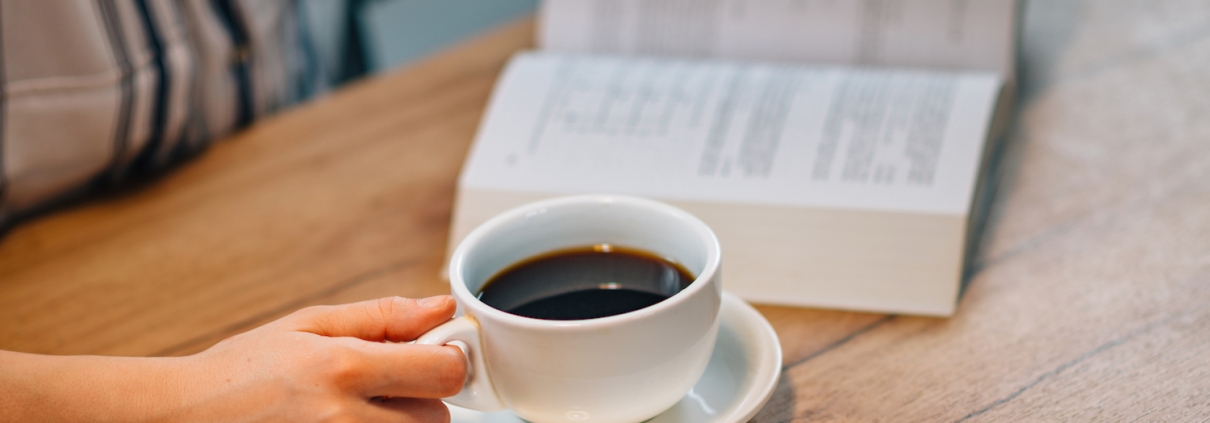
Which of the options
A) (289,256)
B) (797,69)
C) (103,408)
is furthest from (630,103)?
(103,408)

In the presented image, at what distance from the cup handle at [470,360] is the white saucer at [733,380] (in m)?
0.02

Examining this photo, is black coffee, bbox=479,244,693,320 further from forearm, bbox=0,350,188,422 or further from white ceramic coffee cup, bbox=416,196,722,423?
forearm, bbox=0,350,188,422

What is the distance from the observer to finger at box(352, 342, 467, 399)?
38 centimetres

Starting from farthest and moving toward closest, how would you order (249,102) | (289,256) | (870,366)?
(249,102) → (289,256) → (870,366)

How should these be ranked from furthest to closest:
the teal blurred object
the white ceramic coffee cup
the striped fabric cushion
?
the teal blurred object
the striped fabric cushion
the white ceramic coffee cup

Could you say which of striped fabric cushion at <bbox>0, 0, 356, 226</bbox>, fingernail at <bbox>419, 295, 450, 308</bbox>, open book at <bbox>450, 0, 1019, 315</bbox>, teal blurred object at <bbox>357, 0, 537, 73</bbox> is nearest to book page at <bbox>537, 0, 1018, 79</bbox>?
open book at <bbox>450, 0, 1019, 315</bbox>

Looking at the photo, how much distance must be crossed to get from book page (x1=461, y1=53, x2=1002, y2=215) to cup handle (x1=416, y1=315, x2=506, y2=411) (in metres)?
0.21

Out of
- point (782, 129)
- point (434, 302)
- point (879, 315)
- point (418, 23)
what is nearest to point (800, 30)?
point (782, 129)

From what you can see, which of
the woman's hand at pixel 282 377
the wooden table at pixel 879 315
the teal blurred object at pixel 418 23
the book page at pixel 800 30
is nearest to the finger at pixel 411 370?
the woman's hand at pixel 282 377

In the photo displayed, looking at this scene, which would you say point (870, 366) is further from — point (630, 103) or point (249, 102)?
point (249, 102)

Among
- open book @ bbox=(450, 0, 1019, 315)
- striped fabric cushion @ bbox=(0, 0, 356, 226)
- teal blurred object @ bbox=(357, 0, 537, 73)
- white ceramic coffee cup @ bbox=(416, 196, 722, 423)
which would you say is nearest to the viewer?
white ceramic coffee cup @ bbox=(416, 196, 722, 423)

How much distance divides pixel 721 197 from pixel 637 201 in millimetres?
130

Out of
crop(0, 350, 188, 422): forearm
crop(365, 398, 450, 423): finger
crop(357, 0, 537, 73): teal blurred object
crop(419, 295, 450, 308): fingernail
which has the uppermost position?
crop(419, 295, 450, 308): fingernail

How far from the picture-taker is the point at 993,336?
0.49m
